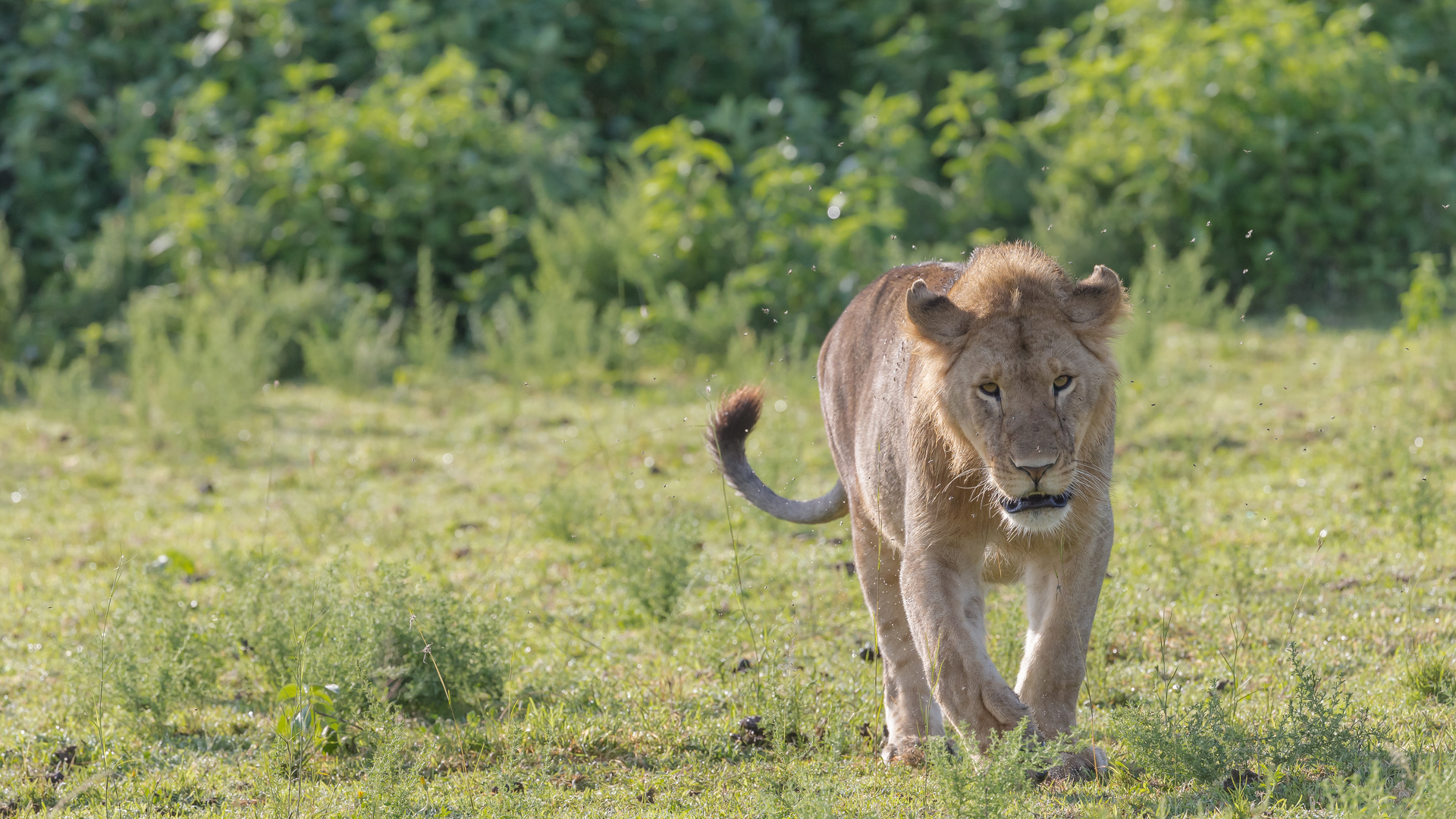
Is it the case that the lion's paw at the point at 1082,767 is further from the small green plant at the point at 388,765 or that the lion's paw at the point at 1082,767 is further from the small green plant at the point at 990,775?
the small green plant at the point at 388,765

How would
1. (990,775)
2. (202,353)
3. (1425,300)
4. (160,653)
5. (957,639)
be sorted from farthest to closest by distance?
1. (202,353)
2. (1425,300)
3. (160,653)
4. (957,639)
5. (990,775)

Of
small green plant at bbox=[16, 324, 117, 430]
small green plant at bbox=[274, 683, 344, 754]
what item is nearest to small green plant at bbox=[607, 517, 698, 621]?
small green plant at bbox=[274, 683, 344, 754]

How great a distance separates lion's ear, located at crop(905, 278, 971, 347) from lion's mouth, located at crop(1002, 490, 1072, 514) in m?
0.47

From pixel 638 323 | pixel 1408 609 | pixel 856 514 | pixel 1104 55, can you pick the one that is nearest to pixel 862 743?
pixel 856 514

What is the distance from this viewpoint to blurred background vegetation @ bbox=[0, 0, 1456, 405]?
401 inches

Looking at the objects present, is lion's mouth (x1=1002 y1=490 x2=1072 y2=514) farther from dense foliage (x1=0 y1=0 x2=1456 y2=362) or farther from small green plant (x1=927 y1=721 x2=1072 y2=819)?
dense foliage (x1=0 y1=0 x2=1456 y2=362)

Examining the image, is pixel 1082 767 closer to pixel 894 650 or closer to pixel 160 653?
pixel 894 650

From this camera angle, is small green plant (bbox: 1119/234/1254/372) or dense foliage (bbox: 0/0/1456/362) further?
dense foliage (bbox: 0/0/1456/362)

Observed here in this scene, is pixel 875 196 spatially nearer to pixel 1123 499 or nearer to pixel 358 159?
pixel 358 159

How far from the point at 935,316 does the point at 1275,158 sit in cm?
773

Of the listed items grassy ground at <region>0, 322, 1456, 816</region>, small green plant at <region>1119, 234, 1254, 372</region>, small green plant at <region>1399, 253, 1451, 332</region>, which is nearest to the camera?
grassy ground at <region>0, 322, 1456, 816</region>

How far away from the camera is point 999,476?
3.70 meters

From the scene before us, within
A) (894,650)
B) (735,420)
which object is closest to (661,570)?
(735,420)

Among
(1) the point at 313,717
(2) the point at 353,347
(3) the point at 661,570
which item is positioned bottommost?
(2) the point at 353,347
